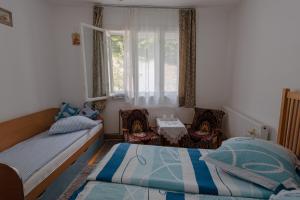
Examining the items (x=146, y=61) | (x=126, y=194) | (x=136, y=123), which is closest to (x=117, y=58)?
(x=146, y=61)

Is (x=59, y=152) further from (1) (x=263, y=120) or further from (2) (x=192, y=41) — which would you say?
(2) (x=192, y=41)

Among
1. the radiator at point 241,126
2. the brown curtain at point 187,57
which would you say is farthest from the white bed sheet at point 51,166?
the radiator at point 241,126

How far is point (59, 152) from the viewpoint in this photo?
197cm

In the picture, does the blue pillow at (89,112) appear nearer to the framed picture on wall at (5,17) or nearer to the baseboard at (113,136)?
the baseboard at (113,136)

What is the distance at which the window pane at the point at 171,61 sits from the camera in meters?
3.26

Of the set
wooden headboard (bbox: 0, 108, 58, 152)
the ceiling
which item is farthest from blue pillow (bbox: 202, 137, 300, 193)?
the ceiling

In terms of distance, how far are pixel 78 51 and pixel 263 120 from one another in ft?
10.3

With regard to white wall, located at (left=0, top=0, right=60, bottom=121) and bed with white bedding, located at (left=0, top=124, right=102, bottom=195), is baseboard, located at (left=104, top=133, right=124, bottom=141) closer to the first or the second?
bed with white bedding, located at (left=0, top=124, right=102, bottom=195)

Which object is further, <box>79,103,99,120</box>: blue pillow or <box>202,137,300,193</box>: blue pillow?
<box>79,103,99,120</box>: blue pillow

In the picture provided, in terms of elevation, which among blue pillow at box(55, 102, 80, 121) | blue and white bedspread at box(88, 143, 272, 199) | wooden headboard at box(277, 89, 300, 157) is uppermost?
wooden headboard at box(277, 89, 300, 157)

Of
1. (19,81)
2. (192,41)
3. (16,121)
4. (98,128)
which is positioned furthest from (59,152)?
(192,41)

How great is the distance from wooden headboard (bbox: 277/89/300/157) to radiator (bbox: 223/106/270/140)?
348 mm

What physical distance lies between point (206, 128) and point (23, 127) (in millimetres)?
2779

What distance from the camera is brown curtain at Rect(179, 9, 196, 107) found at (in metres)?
3.18
